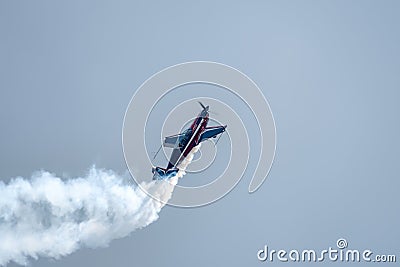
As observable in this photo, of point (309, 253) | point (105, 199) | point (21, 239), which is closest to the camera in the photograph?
point (21, 239)

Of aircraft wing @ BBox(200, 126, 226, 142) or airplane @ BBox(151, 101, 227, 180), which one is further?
aircraft wing @ BBox(200, 126, 226, 142)

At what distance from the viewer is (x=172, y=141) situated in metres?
69.7

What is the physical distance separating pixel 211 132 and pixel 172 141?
4.71 m

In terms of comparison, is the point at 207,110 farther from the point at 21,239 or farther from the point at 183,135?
the point at 21,239

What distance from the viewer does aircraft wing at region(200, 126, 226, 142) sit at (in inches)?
2768

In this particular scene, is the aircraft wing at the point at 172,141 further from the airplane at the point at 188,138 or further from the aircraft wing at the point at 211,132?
the aircraft wing at the point at 211,132

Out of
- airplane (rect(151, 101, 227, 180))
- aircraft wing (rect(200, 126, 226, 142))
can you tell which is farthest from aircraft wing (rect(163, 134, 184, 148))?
aircraft wing (rect(200, 126, 226, 142))

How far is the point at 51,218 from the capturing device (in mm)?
63500

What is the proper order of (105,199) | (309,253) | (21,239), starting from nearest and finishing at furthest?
(21,239)
(105,199)
(309,253)

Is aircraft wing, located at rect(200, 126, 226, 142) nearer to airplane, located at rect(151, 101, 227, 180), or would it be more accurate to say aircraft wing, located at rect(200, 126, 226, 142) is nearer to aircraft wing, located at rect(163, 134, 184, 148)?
airplane, located at rect(151, 101, 227, 180)

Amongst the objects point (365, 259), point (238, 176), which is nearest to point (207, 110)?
point (238, 176)

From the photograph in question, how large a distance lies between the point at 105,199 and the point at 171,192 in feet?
24.2

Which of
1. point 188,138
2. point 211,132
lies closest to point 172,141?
point 188,138

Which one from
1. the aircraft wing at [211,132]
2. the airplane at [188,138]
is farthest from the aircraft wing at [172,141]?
the aircraft wing at [211,132]
